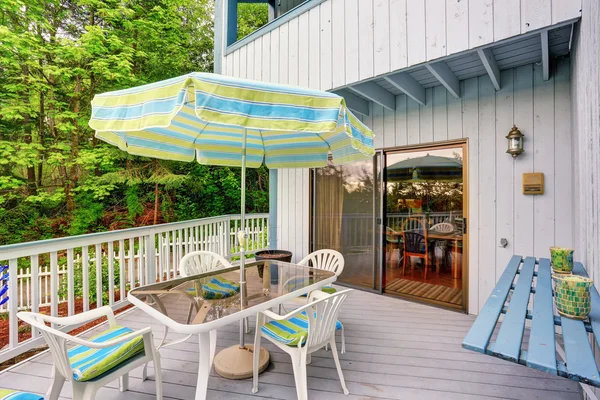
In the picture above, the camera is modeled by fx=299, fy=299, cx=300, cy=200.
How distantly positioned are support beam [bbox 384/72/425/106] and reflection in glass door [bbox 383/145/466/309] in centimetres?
68

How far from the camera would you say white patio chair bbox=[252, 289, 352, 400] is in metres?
1.89

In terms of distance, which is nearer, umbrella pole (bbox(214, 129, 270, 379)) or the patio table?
the patio table

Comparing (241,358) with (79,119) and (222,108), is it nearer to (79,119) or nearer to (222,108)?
(222,108)

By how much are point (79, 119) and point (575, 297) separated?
32.2 ft

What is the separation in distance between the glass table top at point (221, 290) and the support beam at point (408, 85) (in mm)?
2178

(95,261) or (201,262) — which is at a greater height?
(201,262)

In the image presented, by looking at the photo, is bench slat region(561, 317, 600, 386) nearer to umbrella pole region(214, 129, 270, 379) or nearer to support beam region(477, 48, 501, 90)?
umbrella pole region(214, 129, 270, 379)

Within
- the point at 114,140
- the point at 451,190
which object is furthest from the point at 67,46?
the point at 451,190

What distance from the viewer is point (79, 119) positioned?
7.76 meters

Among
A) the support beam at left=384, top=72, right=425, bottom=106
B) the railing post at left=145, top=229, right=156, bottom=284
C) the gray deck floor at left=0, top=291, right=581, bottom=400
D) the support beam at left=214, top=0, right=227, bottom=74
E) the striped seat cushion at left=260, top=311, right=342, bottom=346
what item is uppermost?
the support beam at left=214, top=0, right=227, bottom=74

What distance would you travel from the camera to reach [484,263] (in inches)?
135

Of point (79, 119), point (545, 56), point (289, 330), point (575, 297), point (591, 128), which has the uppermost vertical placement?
point (79, 119)

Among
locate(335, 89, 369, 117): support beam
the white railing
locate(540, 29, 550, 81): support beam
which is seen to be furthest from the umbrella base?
locate(540, 29, 550, 81): support beam

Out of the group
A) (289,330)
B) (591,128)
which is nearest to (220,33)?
(289,330)
